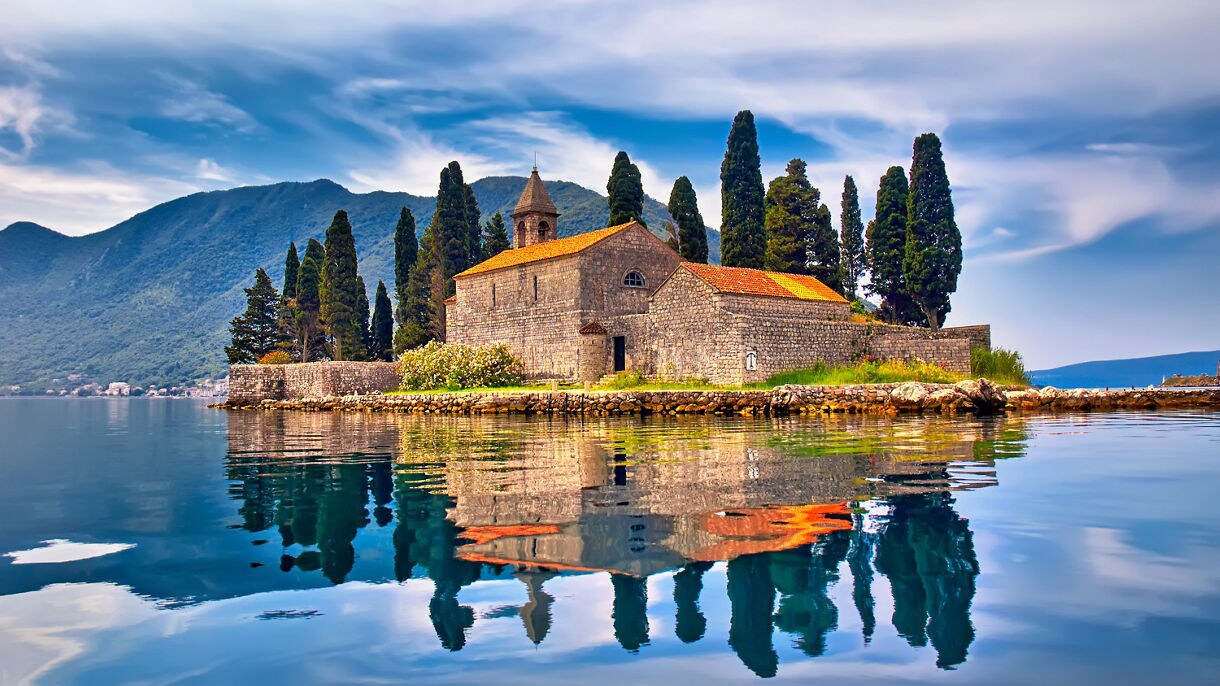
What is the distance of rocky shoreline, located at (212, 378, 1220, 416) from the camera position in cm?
2877

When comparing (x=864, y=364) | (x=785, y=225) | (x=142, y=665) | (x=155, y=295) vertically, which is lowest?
(x=142, y=665)

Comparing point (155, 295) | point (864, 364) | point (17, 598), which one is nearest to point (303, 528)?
point (17, 598)

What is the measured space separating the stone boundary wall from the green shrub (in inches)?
1082

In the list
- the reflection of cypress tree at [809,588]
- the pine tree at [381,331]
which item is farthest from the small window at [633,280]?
the reflection of cypress tree at [809,588]

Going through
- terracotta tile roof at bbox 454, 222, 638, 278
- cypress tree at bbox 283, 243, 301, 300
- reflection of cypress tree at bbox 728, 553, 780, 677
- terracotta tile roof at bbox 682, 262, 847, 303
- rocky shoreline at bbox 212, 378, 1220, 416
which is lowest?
reflection of cypress tree at bbox 728, 553, 780, 677

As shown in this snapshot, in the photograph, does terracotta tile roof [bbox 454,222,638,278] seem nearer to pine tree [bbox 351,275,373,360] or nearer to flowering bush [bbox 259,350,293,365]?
flowering bush [bbox 259,350,293,365]

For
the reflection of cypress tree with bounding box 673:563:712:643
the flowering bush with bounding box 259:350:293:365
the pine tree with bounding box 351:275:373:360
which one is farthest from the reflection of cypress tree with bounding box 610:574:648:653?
the pine tree with bounding box 351:275:373:360

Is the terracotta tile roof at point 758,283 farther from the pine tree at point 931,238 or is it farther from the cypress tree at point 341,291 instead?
the cypress tree at point 341,291

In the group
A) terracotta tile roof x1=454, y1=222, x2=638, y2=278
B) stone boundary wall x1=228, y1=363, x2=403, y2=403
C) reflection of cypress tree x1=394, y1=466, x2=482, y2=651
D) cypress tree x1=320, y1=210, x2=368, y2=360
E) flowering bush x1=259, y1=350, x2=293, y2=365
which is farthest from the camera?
cypress tree x1=320, y1=210, x2=368, y2=360

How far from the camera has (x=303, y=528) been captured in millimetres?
8523

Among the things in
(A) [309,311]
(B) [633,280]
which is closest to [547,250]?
(B) [633,280]

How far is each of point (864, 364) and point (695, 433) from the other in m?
15.7

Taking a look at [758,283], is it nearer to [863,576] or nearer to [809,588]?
[863,576]

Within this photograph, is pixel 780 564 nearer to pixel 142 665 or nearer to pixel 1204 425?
pixel 142 665
